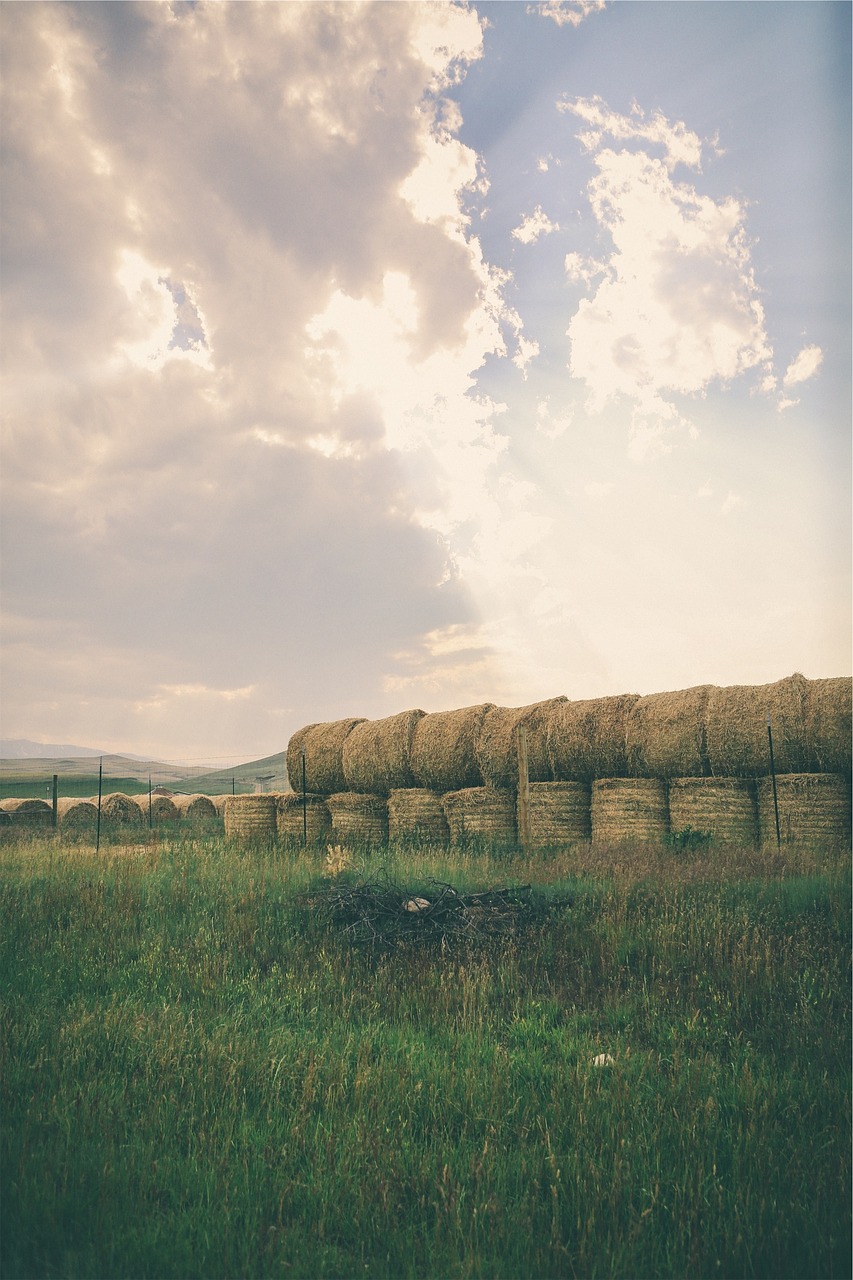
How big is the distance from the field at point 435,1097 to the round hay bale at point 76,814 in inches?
802

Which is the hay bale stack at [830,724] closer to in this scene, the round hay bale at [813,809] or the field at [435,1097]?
the round hay bale at [813,809]

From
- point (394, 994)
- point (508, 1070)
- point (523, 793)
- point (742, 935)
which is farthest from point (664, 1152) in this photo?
point (523, 793)

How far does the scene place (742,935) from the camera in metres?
7.12

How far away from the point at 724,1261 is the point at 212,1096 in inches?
103

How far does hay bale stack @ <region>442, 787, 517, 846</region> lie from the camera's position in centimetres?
1515

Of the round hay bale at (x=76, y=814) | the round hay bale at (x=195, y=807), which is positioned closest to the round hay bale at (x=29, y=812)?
the round hay bale at (x=76, y=814)

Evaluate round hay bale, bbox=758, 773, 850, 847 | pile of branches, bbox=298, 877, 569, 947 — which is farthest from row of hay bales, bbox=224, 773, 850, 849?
pile of branches, bbox=298, 877, 569, 947

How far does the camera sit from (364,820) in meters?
17.1

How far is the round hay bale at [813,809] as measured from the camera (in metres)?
12.5

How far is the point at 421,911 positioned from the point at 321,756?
9910 mm

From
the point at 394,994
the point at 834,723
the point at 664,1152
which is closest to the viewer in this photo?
the point at 664,1152

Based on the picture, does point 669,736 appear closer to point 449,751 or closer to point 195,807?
point 449,751

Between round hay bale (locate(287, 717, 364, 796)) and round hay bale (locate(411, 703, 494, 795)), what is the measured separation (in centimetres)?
205

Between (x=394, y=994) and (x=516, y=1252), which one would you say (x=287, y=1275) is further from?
(x=394, y=994)
